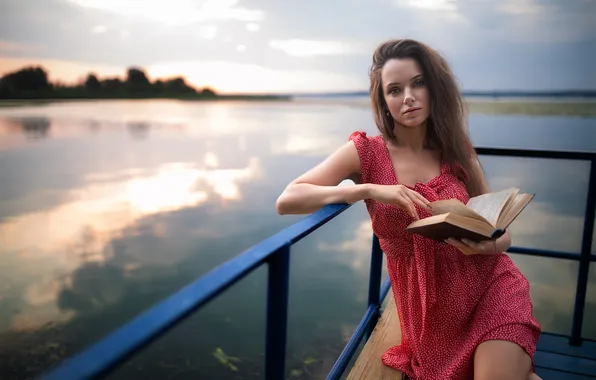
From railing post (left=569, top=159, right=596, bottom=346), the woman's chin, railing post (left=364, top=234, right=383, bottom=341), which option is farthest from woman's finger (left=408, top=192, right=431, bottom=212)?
railing post (left=569, top=159, right=596, bottom=346)

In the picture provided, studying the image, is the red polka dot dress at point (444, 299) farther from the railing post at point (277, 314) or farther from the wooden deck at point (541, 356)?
the railing post at point (277, 314)

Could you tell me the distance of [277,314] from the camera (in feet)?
3.12

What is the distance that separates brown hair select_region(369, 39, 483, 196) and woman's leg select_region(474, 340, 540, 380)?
0.65 metres

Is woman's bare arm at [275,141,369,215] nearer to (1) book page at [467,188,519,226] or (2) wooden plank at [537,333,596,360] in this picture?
(1) book page at [467,188,519,226]

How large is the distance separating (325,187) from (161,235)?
98.5 ft

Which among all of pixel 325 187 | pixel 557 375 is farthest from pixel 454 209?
pixel 557 375

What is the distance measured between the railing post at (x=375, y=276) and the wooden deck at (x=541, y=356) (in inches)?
2.8

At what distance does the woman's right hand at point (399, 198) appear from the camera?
139cm

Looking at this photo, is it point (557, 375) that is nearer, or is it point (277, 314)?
point (277, 314)

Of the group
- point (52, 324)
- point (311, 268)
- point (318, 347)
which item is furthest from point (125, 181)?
point (318, 347)

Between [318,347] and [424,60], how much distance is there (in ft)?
66.8

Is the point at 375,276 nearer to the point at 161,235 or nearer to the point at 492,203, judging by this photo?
the point at 492,203

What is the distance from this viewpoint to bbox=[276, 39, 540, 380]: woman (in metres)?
1.38

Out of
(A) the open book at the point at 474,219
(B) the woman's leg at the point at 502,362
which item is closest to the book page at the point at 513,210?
(A) the open book at the point at 474,219
